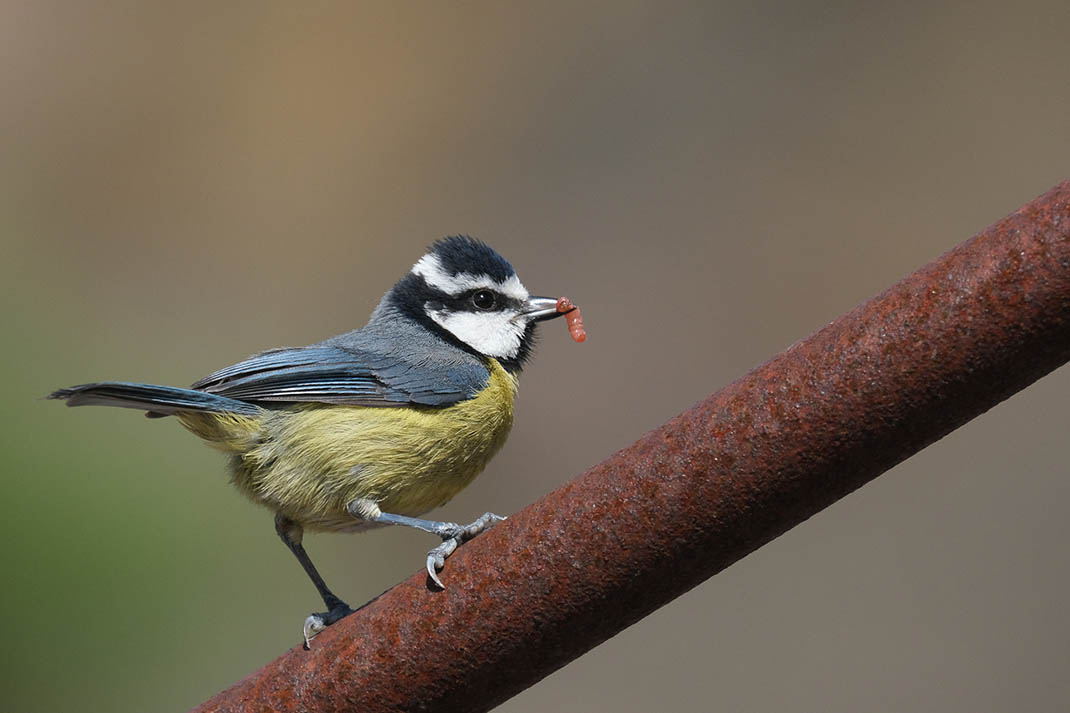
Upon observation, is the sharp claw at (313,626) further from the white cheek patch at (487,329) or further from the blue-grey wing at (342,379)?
the white cheek patch at (487,329)

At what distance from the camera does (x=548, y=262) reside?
4.12 metres

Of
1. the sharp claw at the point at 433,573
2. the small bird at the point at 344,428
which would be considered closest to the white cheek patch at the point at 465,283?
the small bird at the point at 344,428

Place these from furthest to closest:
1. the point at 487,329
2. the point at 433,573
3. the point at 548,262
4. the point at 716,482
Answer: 1. the point at 548,262
2. the point at 487,329
3. the point at 433,573
4. the point at 716,482

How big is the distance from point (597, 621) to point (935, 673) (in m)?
2.41

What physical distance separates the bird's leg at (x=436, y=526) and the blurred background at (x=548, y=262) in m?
1.09

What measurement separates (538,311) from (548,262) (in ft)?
5.55

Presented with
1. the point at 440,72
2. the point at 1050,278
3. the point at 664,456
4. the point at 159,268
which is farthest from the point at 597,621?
the point at 440,72

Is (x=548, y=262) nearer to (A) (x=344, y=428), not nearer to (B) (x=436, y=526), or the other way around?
(A) (x=344, y=428)

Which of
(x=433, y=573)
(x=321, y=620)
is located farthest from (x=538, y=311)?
(x=433, y=573)

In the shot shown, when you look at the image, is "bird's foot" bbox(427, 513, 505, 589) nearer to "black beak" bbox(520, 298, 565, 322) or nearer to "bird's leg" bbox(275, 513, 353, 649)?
"bird's leg" bbox(275, 513, 353, 649)

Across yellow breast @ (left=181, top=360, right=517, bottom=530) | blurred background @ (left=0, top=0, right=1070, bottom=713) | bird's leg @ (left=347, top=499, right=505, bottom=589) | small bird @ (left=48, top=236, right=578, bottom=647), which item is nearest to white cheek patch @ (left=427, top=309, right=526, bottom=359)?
small bird @ (left=48, top=236, right=578, bottom=647)

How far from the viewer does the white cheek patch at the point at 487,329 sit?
2.40 meters

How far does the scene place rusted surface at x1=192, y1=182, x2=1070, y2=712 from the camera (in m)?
0.79

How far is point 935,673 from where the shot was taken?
3021 mm
